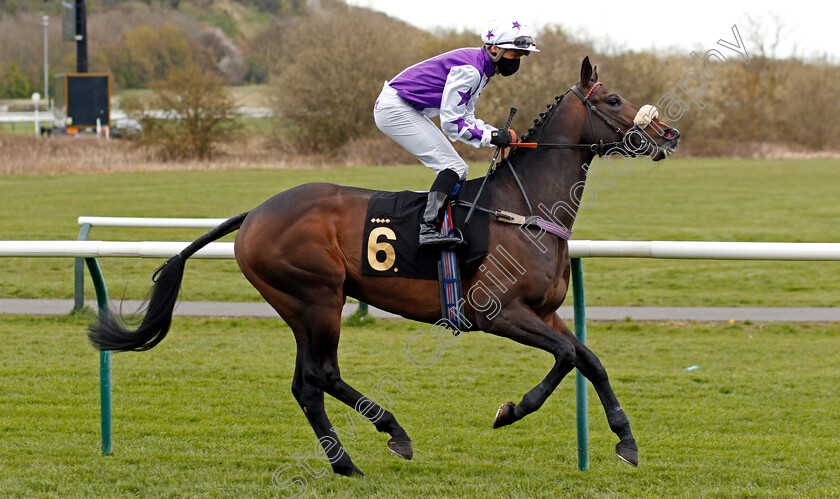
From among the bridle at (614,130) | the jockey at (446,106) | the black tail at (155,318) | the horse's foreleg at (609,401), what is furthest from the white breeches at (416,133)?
the horse's foreleg at (609,401)

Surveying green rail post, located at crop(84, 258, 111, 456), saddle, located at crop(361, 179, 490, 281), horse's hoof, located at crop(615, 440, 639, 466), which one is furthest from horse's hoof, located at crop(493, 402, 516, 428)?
green rail post, located at crop(84, 258, 111, 456)

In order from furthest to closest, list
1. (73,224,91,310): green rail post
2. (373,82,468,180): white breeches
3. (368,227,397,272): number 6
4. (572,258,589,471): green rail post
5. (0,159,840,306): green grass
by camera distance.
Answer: (0,159,840,306): green grass → (73,224,91,310): green rail post → (373,82,468,180): white breeches → (572,258,589,471): green rail post → (368,227,397,272): number 6

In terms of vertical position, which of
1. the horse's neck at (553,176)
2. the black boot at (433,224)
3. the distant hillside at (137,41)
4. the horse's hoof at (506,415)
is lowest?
the distant hillside at (137,41)

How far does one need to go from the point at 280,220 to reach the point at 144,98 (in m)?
30.1

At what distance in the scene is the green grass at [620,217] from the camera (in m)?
10.1

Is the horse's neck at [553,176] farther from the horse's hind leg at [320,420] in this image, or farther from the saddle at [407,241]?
the horse's hind leg at [320,420]

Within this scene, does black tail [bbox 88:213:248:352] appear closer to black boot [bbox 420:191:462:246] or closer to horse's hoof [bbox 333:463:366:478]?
black boot [bbox 420:191:462:246]

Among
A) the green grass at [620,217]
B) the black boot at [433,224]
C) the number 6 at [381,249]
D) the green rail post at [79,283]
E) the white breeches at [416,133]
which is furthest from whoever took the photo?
the green grass at [620,217]

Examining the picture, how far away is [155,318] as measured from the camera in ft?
13.0

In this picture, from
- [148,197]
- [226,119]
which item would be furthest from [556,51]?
[148,197]

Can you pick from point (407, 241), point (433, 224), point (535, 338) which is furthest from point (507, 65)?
point (535, 338)

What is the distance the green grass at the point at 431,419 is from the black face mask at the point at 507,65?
69.7 inches

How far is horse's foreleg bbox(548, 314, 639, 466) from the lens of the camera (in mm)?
3588

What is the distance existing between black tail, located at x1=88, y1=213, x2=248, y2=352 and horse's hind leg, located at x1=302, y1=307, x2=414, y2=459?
60 cm
